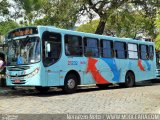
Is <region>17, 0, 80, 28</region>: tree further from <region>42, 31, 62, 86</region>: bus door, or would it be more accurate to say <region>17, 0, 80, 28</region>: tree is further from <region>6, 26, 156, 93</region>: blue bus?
<region>42, 31, 62, 86</region>: bus door

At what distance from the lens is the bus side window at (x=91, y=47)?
20.6 m

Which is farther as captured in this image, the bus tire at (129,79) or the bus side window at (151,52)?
the bus side window at (151,52)

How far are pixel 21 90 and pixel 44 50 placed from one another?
14.5 ft

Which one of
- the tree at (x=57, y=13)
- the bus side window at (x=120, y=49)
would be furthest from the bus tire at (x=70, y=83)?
the tree at (x=57, y=13)

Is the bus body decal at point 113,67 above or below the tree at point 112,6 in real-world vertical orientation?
below

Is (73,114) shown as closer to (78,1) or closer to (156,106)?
(156,106)

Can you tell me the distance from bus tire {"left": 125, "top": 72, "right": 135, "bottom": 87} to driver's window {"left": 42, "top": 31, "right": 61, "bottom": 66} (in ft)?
23.3

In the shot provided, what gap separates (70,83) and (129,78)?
256 inches

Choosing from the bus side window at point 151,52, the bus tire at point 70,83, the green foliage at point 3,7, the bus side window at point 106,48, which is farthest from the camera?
the bus side window at point 151,52

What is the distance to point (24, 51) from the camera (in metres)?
18.1

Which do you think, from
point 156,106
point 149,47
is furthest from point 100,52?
point 156,106

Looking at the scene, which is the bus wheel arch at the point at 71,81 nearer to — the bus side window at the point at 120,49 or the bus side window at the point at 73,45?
the bus side window at the point at 73,45

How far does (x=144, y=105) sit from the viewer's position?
14.4 m

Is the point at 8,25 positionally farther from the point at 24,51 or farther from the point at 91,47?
the point at 24,51
